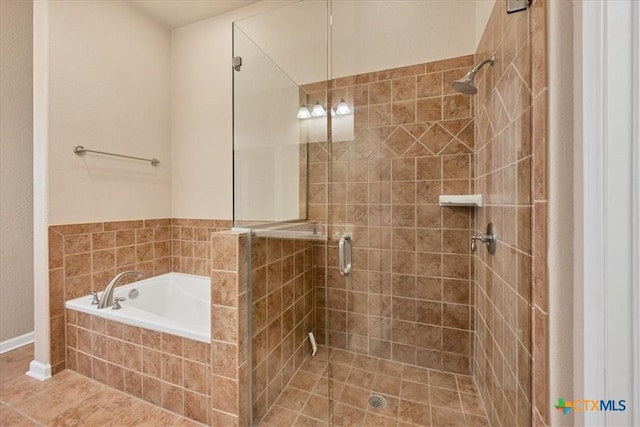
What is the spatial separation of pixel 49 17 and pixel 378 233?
262 cm

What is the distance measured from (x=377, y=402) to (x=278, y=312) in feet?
2.48

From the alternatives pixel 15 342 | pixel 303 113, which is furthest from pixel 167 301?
pixel 303 113

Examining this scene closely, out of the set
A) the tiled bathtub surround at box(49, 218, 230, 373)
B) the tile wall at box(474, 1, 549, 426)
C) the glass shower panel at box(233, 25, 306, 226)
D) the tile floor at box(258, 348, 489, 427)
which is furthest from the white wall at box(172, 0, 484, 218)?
the tile floor at box(258, 348, 489, 427)

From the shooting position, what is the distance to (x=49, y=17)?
173 centimetres

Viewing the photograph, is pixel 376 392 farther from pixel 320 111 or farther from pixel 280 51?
pixel 280 51

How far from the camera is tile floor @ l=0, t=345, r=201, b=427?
1.35 meters

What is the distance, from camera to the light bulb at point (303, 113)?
192 cm

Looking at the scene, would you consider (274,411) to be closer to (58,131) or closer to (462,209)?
(462,209)

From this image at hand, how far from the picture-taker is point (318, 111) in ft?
6.22

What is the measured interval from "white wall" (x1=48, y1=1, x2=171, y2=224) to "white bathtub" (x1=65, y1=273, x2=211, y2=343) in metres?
0.58

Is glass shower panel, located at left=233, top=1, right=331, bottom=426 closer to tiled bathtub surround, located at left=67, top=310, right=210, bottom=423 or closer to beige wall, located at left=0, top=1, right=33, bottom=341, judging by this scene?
tiled bathtub surround, located at left=67, top=310, right=210, bottom=423

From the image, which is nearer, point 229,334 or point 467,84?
point 229,334

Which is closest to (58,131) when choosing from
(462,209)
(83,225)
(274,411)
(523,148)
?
(83,225)

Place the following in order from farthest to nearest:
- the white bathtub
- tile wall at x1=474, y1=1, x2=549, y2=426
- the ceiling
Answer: the ceiling, the white bathtub, tile wall at x1=474, y1=1, x2=549, y2=426
